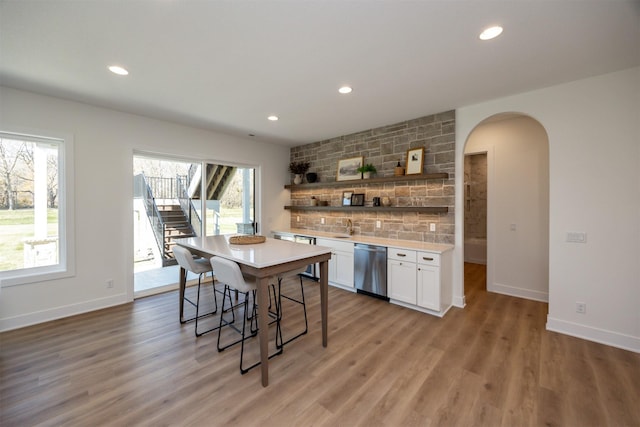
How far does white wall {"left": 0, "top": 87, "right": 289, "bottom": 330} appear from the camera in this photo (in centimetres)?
292

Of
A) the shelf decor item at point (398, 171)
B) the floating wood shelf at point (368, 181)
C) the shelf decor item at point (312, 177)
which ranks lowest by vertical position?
the floating wood shelf at point (368, 181)

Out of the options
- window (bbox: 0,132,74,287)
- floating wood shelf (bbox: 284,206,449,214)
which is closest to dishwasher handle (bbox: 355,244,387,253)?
floating wood shelf (bbox: 284,206,449,214)

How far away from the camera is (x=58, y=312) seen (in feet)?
10.2

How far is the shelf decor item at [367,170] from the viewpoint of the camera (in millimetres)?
4262

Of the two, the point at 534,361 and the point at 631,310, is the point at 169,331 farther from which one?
the point at 631,310

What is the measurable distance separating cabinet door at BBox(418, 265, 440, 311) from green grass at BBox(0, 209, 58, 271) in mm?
4767

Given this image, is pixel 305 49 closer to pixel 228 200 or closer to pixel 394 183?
pixel 394 183

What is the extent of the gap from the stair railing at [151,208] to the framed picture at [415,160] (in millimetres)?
3942

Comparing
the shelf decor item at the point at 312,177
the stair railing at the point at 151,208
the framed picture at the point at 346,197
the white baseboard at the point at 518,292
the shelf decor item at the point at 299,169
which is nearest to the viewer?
the white baseboard at the point at 518,292

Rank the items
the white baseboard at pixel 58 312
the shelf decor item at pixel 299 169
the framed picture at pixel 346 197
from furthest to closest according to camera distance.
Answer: the shelf decor item at pixel 299 169
the framed picture at pixel 346 197
the white baseboard at pixel 58 312

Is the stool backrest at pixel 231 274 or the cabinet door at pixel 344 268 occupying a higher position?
the stool backrest at pixel 231 274

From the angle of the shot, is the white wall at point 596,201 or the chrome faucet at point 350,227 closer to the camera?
the white wall at point 596,201

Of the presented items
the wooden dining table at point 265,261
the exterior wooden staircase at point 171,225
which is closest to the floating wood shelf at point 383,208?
the wooden dining table at point 265,261

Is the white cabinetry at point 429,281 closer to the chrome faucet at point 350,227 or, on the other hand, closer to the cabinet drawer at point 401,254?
the cabinet drawer at point 401,254
